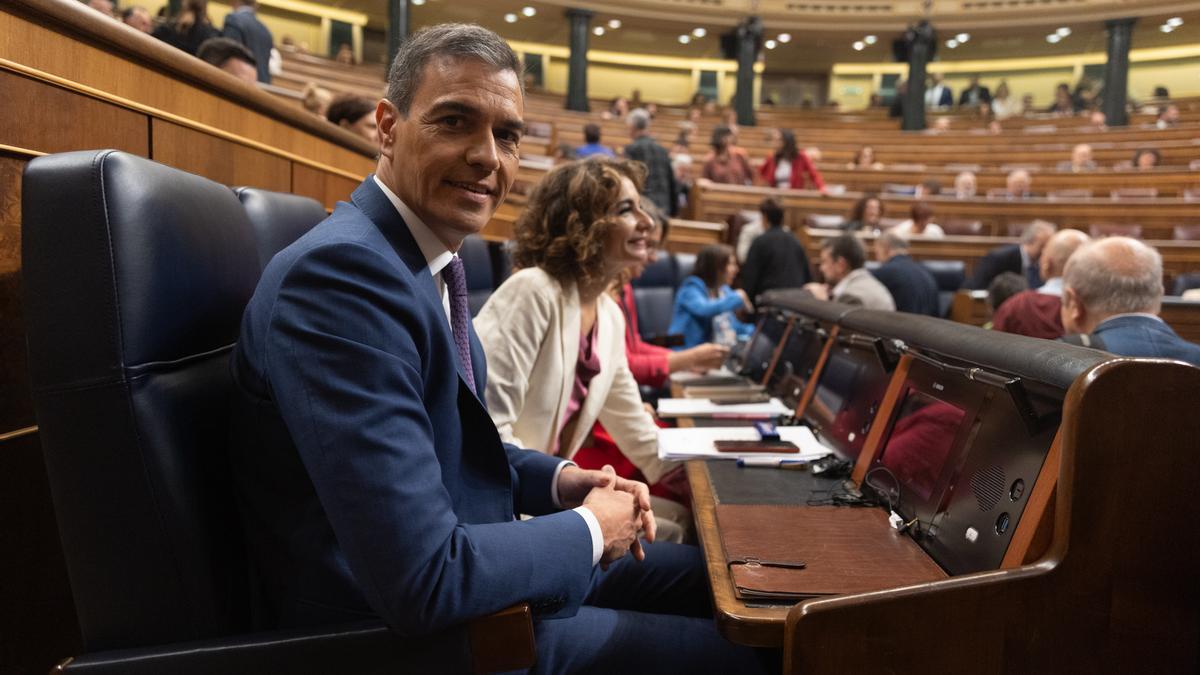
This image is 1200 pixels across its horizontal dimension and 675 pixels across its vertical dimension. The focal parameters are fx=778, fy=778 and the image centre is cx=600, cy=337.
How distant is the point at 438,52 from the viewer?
895 millimetres

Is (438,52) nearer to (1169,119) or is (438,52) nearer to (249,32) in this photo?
(249,32)

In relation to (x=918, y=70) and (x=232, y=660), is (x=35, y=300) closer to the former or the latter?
(x=232, y=660)

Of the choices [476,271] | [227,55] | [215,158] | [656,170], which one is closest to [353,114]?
[227,55]

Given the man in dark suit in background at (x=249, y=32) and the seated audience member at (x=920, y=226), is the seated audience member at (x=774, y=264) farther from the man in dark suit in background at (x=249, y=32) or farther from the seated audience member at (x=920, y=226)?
the man in dark suit in background at (x=249, y=32)

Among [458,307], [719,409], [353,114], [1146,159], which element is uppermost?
[1146,159]

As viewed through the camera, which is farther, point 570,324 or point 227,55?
point 227,55

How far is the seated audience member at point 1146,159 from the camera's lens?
768 cm

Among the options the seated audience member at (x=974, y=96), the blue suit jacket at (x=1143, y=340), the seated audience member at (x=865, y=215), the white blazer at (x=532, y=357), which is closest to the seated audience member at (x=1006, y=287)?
the blue suit jacket at (x=1143, y=340)

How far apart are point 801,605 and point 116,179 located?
750mm

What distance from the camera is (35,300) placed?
686mm

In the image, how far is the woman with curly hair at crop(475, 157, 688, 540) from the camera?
1.53m

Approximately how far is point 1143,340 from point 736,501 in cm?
122

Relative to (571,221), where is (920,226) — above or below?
above

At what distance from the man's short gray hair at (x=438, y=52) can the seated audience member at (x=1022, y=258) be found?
474 centimetres
